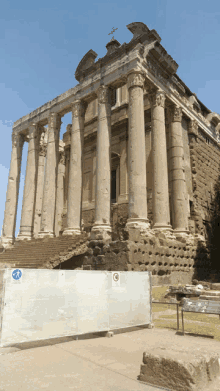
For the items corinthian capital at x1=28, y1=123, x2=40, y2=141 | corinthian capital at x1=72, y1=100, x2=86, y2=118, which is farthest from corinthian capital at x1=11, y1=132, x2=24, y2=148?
corinthian capital at x1=72, y1=100, x2=86, y2=118

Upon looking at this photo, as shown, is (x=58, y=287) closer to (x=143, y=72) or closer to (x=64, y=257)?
(x=64, y=257)

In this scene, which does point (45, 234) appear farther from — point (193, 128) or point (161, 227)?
point (193, 128)

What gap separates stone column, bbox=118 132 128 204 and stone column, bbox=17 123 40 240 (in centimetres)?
725

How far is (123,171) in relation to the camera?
23047 millimetres

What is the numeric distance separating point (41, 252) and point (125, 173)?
9366mm

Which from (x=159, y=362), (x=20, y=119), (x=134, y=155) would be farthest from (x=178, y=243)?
(x=20, y=119)

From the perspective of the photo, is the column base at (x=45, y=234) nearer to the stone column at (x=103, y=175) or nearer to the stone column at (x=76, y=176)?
the stone column at (x=76, y=176)

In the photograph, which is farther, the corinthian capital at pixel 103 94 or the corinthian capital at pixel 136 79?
the corinthian capital at pixel 103 94

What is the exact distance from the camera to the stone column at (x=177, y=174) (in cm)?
1869

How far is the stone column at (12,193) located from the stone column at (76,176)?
7.68 m

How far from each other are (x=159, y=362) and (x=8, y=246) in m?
21.8

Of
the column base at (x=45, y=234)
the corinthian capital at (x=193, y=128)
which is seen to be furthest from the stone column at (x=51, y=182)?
the corinthian capital at (x=193, y=128)

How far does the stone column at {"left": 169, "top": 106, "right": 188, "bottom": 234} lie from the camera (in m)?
18.7

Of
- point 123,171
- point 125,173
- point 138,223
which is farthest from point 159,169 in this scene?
point 123,171
